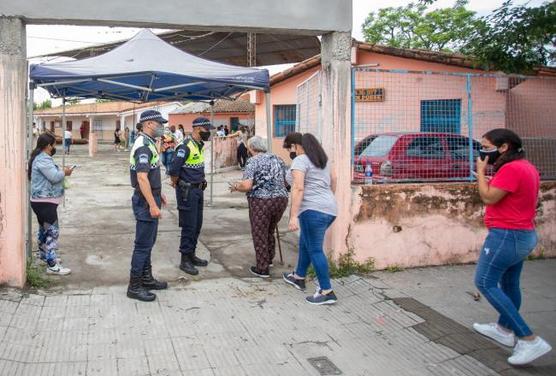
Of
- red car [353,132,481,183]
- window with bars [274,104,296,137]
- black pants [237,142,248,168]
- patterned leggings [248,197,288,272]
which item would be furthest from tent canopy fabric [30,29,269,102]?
black pants [237,142,248,168]

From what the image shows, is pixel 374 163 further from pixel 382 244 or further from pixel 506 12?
pixel 506 12

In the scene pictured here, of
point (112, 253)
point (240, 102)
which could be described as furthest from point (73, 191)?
point (240, 102)

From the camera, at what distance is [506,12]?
7359 millimetres

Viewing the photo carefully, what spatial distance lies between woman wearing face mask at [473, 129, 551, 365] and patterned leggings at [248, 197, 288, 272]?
243cm

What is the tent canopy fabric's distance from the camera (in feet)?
23.2

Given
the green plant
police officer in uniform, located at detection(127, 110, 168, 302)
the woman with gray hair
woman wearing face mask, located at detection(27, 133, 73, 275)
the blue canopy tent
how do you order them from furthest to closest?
the blue canopy tent, the green plant, the woman with gray hair, woman wearing face mask, located at detection(27, 133, 73, 275), police officer in uniform, located at detection(127, 110, 168, 302)

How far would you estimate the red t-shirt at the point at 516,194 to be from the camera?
409 centimetres

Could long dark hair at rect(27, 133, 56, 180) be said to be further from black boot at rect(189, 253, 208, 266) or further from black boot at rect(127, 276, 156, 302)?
black boot at rect(189, 253, 208, 266)

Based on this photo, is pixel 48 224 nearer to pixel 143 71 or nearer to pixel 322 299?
pixel 143 71

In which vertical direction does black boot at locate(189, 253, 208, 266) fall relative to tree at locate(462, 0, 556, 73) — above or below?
below

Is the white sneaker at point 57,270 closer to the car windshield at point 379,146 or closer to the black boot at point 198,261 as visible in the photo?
the black boot at point 198,261

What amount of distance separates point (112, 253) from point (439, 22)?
26808 mm

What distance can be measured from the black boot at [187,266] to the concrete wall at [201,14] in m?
2.58

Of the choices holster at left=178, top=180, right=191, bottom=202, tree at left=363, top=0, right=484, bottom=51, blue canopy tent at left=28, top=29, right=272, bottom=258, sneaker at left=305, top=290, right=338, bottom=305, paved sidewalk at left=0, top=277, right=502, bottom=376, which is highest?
tree at left=363, top=0, right=484, bottom=51
